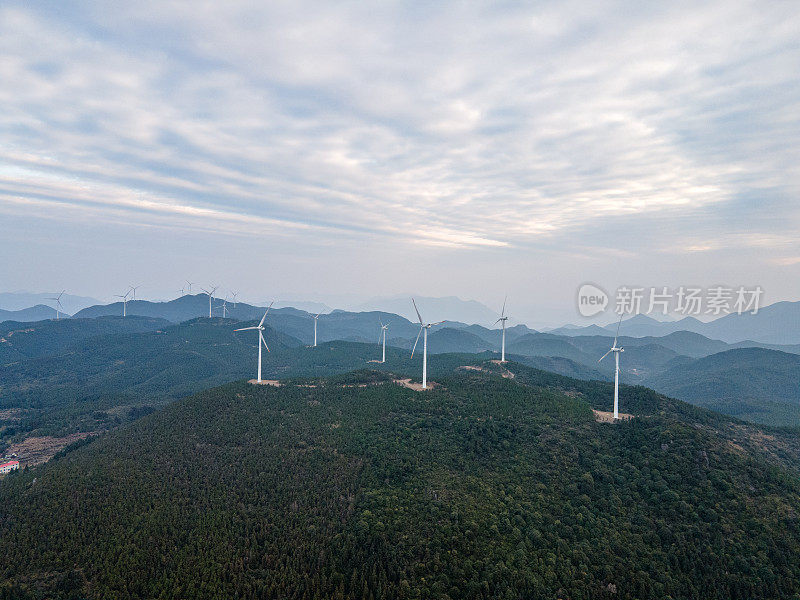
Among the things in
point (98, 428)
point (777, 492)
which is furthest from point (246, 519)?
point (98, 428)

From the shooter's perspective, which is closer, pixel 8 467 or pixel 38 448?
pixel 8 467

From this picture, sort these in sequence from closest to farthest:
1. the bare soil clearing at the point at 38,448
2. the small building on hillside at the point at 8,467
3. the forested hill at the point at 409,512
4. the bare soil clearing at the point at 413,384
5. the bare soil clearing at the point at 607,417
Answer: the forested hill at the point at 409,512
the small building on hillside at the point at 8,467
the bare soil clearing at the point at 607,417
the bare soil clearing at the point at 38,448
the bare soil clearing at the point at 413,384

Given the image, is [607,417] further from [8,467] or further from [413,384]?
[8,467]

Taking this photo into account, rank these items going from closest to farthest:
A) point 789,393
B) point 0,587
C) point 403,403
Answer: point 0,587 < point 403,403 < point 789,393

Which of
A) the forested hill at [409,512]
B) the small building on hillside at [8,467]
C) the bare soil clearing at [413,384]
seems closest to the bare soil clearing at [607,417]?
the forested hill at [409,512]

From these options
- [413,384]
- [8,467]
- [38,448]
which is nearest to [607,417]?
[413,384]

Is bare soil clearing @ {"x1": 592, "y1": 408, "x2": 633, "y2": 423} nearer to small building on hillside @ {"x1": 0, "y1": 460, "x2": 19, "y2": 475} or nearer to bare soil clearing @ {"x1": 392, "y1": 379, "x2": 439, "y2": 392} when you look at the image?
bare soil clearing @ {"x1": 392, "y1": 379, "x2": 439, "y2": 392}

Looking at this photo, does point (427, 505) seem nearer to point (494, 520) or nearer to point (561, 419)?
point (494, 520)

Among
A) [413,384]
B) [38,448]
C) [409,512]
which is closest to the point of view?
[409,512]

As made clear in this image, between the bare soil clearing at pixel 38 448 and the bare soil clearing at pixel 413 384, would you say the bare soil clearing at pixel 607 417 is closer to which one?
the bare soil clearing at pixel 413 384
